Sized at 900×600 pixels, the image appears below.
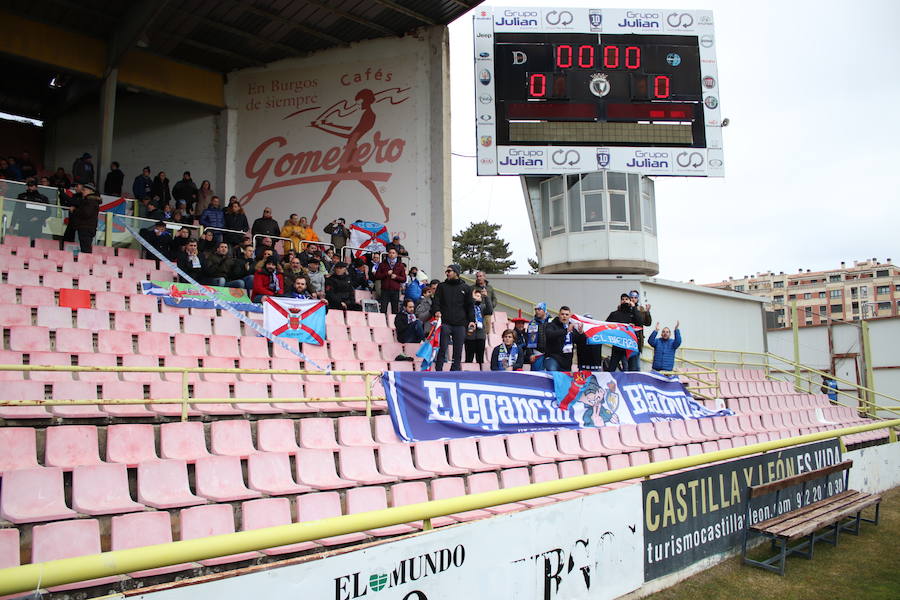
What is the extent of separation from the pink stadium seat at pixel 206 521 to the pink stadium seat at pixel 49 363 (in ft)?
10.6

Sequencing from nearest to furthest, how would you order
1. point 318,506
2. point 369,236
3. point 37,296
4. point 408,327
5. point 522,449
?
point 318,506 → point 522,449 → point 37,296 → point 408,327 → point 369,236

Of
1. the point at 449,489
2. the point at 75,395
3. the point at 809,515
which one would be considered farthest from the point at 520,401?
the point at 75,395

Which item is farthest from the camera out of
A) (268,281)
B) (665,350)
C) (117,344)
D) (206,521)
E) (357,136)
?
(357,136)

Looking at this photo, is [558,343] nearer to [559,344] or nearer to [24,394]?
[559,344]

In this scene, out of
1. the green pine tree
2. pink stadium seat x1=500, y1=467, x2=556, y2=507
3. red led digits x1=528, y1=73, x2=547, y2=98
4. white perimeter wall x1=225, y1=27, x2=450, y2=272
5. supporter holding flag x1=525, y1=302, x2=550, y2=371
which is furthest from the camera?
the green pine tree

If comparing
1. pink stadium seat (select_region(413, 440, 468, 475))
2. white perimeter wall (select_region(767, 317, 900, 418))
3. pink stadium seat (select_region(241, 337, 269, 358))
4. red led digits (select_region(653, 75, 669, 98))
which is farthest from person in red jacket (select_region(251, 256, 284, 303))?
white perimeter wall (select_region(767, 317, 900, 418))

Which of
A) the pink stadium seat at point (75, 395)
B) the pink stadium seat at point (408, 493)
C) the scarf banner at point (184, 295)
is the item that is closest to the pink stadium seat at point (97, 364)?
the pink stadium seat at point (75, 395)

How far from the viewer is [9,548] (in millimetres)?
3754

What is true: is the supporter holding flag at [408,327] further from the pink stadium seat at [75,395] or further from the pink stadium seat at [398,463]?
the pink stadium seat at [75,395]

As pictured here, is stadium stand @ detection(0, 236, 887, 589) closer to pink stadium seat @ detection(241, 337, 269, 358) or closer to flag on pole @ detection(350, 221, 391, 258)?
pink stadium seat @ detection(241, 337, 269, 358)

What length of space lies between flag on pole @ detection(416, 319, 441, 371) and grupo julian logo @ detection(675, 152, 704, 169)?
37.1ft

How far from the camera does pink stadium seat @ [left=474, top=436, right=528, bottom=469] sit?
23.6 ft

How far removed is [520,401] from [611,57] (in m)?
12.6

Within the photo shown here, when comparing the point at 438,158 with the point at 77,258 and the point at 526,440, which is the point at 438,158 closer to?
the point at 77,258
